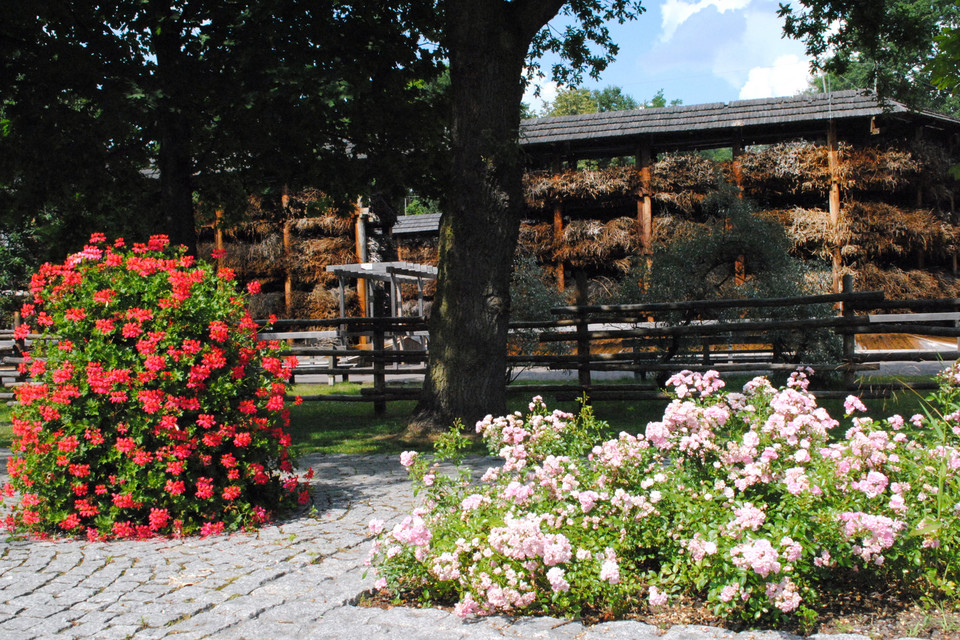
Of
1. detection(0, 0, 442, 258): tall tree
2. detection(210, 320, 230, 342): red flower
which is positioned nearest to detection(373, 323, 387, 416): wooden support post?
detection(0, 0, 442, 258): tall tree

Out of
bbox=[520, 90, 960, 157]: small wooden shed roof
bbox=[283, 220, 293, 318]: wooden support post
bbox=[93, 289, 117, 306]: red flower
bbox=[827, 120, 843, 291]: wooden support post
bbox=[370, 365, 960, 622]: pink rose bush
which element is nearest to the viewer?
bbox=[370, 365, 960, 622]: pink rose bush

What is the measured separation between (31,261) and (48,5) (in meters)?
13.1

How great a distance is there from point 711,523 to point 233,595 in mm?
2225

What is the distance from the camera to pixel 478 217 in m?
8.77

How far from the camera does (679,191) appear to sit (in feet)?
74.1

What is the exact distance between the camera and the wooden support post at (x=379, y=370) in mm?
11484

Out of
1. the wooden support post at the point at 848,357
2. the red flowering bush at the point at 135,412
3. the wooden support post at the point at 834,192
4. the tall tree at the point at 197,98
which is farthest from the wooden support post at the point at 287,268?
the red flowering bush at the point at 135,412

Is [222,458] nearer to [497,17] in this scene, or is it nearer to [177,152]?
[497,17]

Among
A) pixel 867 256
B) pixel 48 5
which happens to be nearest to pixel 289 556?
pixel 48 5

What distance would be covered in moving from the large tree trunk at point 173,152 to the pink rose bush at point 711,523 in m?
8.04

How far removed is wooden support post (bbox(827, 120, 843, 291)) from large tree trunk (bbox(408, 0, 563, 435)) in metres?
15.1

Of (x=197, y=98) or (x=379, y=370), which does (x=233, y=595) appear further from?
(x=197, y=98)

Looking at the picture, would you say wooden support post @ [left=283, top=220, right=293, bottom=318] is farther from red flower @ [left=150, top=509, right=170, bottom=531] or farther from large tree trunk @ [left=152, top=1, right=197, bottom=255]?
red flower @ [left=150, top=509, right=170, bottom=531]

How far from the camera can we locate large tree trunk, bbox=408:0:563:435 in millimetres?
8742
